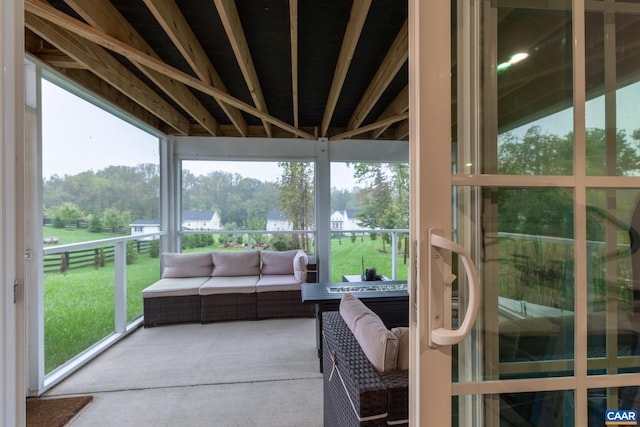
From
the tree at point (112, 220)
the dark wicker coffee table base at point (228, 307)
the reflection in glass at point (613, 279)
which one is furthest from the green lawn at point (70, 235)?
the reflection in glass at point (613, 279)

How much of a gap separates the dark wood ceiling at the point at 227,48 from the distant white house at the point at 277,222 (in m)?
1.84

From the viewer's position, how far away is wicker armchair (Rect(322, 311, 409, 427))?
1.06 metres

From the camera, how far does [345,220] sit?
15.9ft

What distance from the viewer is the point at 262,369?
244 cm

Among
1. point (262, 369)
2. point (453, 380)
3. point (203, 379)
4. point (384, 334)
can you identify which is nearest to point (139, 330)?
point (203, 379)

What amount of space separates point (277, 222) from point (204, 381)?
9.13 feet

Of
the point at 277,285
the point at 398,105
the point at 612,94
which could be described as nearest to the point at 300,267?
the point at 277,285

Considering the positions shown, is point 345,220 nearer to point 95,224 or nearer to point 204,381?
point 204,381

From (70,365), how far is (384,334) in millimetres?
2982

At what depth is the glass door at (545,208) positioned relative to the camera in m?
0.67

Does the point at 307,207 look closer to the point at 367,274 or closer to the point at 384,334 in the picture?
the point at 367,274

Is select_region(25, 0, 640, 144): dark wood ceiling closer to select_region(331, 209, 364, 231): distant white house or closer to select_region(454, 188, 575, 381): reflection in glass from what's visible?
select_region(454, 188, 575, 381): reflection in glass

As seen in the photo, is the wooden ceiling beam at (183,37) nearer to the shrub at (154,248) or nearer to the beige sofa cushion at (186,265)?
the beige sofa cushion at (186,265)

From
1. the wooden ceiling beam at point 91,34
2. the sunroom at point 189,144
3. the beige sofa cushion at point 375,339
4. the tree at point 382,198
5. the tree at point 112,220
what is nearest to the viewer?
the beige sofa cushion at point 375,339
